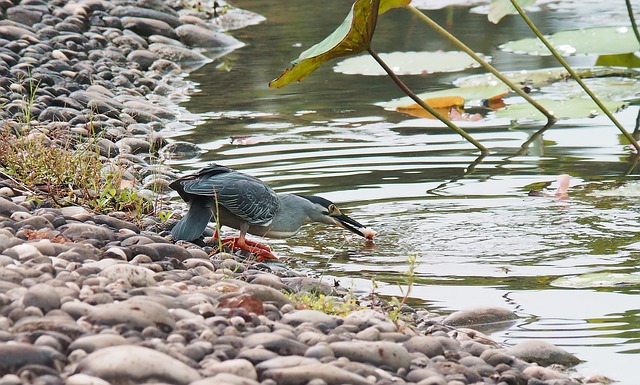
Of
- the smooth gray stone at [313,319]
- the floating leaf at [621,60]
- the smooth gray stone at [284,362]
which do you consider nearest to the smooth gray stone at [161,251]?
the smooth gray stone at [313,319]

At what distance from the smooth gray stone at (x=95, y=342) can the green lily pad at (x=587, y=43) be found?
7.93 metres

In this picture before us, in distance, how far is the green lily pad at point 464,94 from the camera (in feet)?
30.9

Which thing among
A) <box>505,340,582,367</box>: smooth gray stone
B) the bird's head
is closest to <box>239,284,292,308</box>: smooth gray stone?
<box>505,340,582,367</box>: smooth gray stone

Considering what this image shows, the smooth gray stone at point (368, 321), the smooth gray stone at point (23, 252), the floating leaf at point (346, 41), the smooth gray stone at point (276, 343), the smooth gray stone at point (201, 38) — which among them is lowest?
the smooth gray stone at point (201, 38)

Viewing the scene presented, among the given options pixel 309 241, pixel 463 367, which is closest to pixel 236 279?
pixel 463 367

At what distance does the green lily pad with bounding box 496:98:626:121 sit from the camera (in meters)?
8.76

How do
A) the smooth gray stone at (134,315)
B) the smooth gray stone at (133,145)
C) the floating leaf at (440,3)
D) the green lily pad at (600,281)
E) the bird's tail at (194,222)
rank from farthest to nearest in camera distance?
1. the floating leaf at (440,3)
2. the smooth gray stone at (133,145)
3. the bird's tail at (194,222)
4. the green lily pad at (600,281)
5. the smooth gray stone at (134,315)

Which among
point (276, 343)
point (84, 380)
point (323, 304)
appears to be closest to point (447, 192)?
point (323, 304)

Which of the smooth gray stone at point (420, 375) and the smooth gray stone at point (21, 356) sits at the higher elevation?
the smooth gray stone at point (21, 356)

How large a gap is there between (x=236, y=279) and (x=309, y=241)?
179 cm

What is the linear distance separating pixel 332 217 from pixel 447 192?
126 cm

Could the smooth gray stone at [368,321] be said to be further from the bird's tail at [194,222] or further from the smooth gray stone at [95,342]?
the bird's tail at [194,222]

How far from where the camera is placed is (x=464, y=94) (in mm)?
9656

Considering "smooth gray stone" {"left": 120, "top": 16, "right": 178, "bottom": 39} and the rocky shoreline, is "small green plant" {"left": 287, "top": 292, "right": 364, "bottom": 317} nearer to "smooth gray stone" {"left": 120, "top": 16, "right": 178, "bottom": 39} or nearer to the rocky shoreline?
the rocky shoreline
